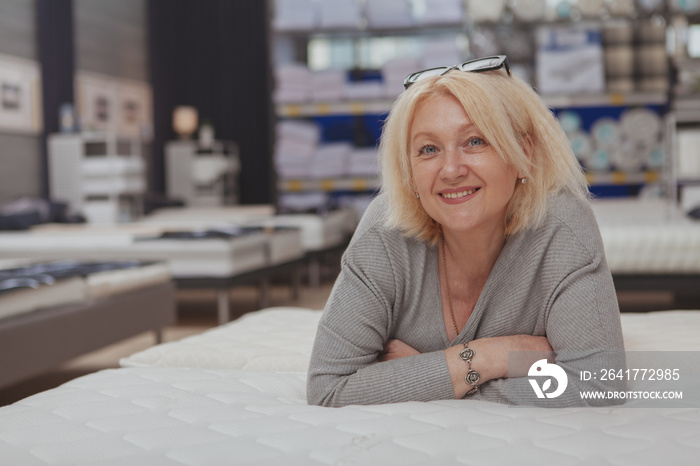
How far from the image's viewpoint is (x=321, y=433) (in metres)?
0.98

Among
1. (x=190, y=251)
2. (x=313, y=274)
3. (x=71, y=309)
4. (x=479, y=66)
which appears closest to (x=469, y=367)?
(x=479, y=66)

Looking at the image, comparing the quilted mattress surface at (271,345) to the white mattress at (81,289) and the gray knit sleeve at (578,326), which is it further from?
the white mattress at (81,289)

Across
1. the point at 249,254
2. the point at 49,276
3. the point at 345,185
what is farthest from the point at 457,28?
the point at 49,276

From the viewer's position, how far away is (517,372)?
3.84 ft

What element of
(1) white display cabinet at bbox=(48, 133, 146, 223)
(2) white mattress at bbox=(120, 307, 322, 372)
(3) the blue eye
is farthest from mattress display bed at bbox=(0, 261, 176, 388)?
(1) white display cabinet at bbox=(48, 133, 146, 223)

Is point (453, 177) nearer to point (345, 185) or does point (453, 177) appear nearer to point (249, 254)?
point (249, 254)

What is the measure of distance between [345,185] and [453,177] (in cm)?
481

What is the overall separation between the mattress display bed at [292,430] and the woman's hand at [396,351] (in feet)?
0.50

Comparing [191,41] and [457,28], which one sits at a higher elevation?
[191,41]

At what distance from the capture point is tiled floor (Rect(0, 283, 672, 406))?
9.52 feet

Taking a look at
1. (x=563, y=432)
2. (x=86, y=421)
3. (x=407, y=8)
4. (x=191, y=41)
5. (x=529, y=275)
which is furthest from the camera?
(x=191, y=41)

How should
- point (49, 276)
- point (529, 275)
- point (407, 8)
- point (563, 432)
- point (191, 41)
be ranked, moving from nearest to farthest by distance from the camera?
1. point (563, 432)
2. point (529, 275)
3. point (49, 276)
4. point (407, 8)
5. point (191, 41)

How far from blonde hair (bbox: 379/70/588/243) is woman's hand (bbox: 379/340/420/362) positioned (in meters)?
0.19

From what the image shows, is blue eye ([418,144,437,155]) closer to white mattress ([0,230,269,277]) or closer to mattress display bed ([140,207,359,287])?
white mattress ([0,230,269,277])
